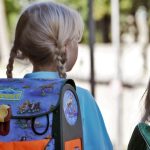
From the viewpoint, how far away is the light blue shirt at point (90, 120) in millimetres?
2598

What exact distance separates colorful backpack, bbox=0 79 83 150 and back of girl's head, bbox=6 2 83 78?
0.19 m

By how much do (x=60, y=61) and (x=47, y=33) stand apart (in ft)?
0.42

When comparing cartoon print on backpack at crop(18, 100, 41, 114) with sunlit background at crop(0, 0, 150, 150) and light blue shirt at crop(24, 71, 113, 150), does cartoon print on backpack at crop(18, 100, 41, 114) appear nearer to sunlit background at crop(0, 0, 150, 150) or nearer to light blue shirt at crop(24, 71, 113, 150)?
light blue shirt at crop(24, 71, 113, 150)

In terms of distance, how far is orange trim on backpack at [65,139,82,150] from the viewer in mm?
2324

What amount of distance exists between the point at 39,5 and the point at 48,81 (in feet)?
1.47

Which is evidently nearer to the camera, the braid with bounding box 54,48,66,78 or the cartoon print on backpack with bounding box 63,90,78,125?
the cartoon print on backpack with bounding box 63,90,78,125

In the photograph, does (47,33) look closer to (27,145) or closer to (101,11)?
(27,145)

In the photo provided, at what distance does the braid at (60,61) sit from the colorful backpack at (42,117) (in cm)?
17

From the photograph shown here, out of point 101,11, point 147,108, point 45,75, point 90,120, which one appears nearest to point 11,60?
point 45,75

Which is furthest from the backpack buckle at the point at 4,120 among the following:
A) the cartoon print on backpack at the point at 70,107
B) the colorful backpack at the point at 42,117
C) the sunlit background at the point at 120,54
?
the sunlit background at the point at 120,54

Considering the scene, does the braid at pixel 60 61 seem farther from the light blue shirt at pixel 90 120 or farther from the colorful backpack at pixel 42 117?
the colorful backpack at pixel 42 117

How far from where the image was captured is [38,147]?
2.30 metres

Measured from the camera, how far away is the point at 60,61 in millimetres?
2602

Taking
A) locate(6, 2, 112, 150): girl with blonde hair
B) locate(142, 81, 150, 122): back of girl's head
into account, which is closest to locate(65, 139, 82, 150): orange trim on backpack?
locate(6, 2, 112, 150): girl with blonde hair
